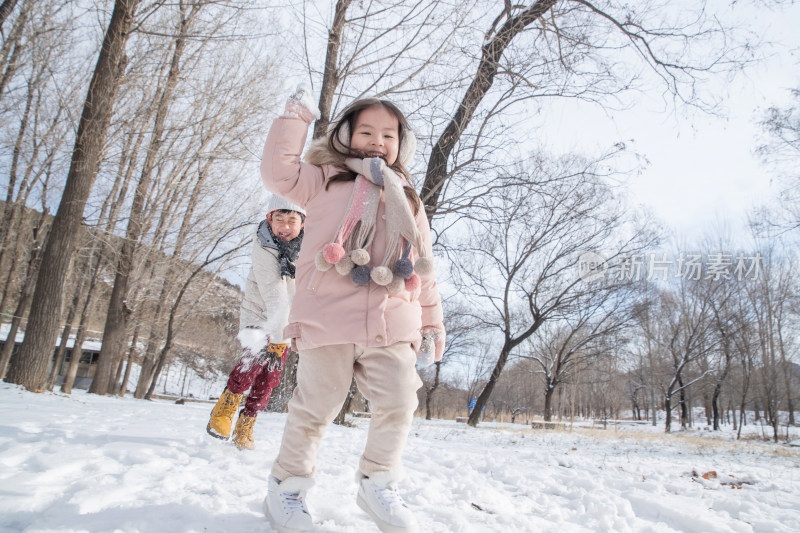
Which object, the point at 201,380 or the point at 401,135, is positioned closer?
the point at 401,135

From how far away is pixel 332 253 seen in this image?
155 cm

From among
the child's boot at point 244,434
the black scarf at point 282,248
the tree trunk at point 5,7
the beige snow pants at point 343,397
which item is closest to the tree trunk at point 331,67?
the black scarf at point 282,248

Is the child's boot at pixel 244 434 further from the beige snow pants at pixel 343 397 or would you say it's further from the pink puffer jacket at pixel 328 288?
the pink puffer jacket at pixel 328 288

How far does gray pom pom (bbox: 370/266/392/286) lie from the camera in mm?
1562

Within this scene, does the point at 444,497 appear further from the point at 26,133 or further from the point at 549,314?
the point at 26,133

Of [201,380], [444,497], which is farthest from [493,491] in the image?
[201,380]

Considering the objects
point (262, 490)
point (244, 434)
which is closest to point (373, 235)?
point (262, 490)

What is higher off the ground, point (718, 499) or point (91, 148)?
point (91, 148)

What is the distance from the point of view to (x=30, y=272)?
12969mm

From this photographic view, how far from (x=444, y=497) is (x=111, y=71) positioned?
6627 mm

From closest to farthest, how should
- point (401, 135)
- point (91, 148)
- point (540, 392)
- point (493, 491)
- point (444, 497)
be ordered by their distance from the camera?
point (401, 135), point (444, 497), point (493, 491), point (91, 148), point (540, 392)

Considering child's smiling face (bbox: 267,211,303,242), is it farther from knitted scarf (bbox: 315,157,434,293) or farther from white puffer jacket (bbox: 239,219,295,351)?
knitted scarf (bbox: 315,157,434,293)

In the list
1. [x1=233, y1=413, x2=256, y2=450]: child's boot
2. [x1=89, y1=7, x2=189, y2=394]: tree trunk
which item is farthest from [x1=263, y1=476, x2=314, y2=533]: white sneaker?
[x1=89, y1=7, x2=189, y2=394]: tree trunk

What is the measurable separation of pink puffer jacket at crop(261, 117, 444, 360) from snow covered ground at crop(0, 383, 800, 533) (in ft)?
2.23
